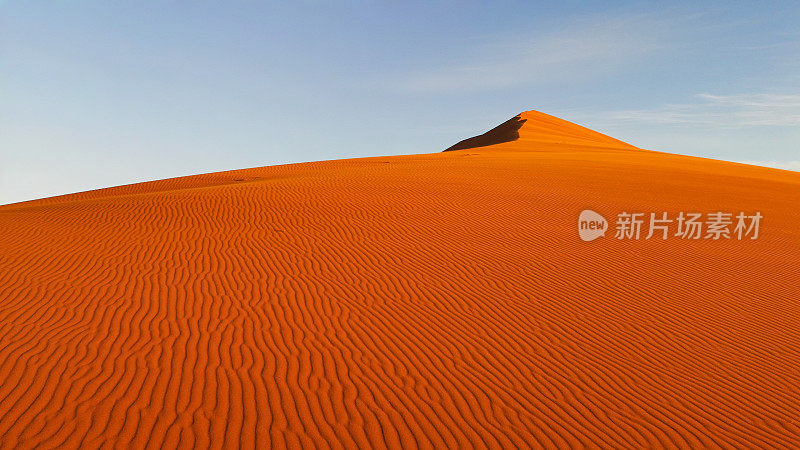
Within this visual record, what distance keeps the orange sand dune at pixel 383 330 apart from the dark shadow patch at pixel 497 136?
3602 centimetres

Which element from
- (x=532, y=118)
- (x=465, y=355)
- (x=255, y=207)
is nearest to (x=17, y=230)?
(x=255, y=207)

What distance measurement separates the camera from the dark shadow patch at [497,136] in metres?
53.1

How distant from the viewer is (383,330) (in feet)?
28.5

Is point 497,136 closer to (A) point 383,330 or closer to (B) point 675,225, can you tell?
(B) point 675,225

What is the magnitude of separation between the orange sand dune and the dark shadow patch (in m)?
36.0

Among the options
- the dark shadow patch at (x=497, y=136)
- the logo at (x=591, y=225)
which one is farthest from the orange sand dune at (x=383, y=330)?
the dark shadow patch at (x=497, y=136)

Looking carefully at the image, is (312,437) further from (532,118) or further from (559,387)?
(532,118)

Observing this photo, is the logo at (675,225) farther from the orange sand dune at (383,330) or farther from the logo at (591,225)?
the orange sand dune at (383,330)

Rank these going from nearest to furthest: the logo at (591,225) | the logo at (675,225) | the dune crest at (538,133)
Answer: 1. the logo at (591,225)
2. the logo at (675,225)
3. the dune crest at (538,133)

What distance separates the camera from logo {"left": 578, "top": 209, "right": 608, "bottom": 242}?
15.8 m

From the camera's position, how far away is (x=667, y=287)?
1174cm

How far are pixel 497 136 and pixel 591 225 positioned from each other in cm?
4104

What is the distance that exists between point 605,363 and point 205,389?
5197 millimetres

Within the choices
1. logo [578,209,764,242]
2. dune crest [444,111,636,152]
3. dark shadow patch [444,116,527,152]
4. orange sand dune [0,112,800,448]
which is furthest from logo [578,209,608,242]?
dark shadow patch [444,116,527,152]
